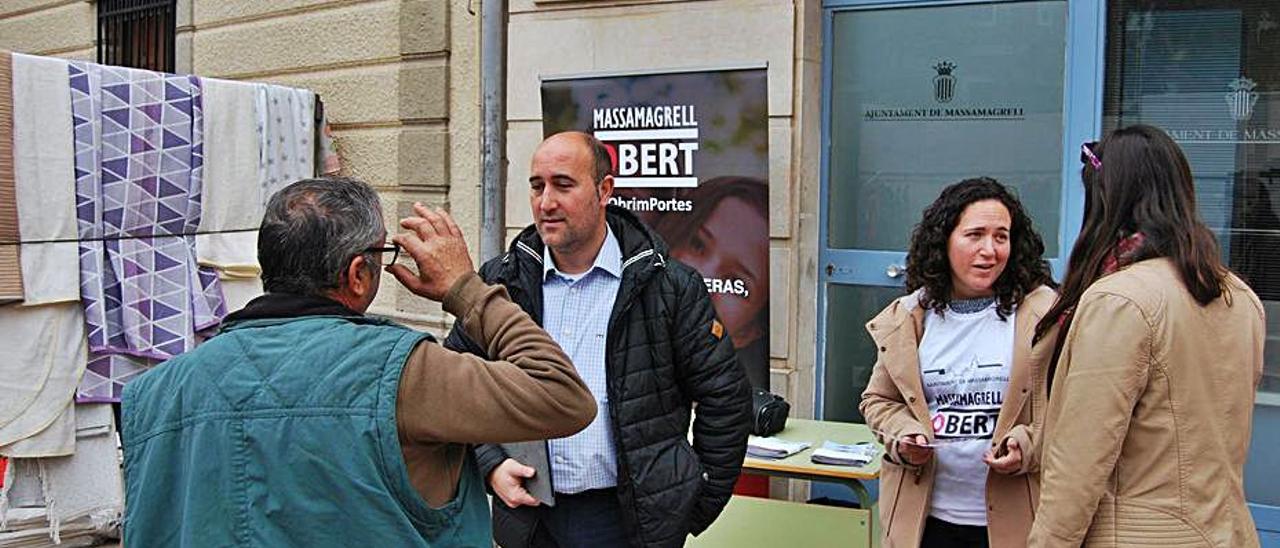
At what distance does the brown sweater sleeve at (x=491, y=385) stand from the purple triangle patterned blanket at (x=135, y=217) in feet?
12.9

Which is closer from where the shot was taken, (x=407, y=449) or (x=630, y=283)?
(x=407, y=449)

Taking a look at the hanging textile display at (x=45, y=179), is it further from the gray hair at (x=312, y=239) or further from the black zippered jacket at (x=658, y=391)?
the gray hair at (x=312, y=239)

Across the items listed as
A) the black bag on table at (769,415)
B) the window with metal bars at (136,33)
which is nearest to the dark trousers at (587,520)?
the black bag on table at (769,415)

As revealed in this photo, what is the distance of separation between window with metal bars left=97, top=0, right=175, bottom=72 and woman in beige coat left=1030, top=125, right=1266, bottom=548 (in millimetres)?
7861

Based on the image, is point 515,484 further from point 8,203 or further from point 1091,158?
point 8,203

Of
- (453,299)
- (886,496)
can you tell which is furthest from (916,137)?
(453,299)

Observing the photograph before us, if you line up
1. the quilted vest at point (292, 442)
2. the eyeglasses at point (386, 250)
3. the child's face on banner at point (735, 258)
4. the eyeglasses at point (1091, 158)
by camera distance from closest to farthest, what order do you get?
the quilted vest at point (292, 442)
the eyeglasses at point (386, 250)
the eyeglasses at point (1091, 158)
the child's face on banner at point (735, 258)

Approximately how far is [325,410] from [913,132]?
4.06 metres

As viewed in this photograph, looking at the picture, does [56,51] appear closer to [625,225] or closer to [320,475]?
[625,225]

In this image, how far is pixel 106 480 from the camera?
5570 millimetres

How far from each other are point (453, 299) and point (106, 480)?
13.5 feet

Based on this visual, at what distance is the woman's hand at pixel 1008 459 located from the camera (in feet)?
10.1

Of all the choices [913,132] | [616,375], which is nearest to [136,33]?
[913,132]

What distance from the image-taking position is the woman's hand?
121 inches
